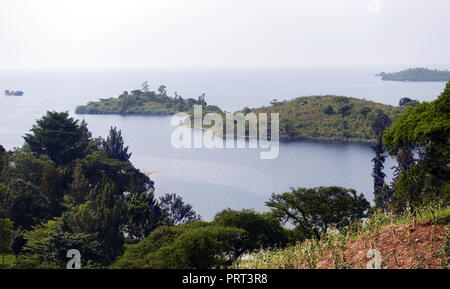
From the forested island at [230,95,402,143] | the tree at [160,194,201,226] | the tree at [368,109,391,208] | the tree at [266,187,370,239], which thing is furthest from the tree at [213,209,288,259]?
the forested island at [230,95,402,143]

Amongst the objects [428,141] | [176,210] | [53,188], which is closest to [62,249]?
[176,210]

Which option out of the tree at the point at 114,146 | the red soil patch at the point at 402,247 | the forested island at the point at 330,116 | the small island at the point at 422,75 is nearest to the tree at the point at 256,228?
the red soil patch at the point at 402,247

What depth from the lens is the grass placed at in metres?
7.80

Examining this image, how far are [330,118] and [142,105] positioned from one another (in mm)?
51108

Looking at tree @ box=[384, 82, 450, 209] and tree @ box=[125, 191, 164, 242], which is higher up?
tree @ box=[384, 82, 450, 209]

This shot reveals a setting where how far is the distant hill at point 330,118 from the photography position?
72.6m

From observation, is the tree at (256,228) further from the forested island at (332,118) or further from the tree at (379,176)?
the forested island at (332,118)

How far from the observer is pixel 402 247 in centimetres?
838

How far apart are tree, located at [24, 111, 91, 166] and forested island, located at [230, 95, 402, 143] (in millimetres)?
43636

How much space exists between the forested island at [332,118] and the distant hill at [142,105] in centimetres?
2631

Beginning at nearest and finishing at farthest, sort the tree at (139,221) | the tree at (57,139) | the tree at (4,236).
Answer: the tree at (4,236)
the tree at (139,221)
the tree at (57,139)

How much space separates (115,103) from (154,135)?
38.7 m
